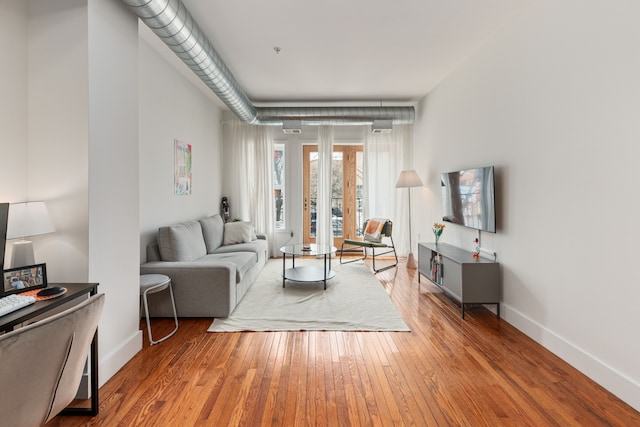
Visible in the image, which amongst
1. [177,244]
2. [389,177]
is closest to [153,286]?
[177,244]

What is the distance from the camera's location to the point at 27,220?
1.80 metres

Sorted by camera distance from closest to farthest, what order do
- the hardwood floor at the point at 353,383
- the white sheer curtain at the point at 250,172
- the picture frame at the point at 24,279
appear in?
the picture frame at the point at 24,279, the hardwood floor at the point at 353,383, the white sheer curtain at the point at 250,172

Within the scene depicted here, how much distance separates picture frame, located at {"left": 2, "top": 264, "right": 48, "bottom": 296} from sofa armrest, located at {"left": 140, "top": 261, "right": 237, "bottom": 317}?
4.44 feet

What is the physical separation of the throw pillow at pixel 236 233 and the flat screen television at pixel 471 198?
3.02 metres

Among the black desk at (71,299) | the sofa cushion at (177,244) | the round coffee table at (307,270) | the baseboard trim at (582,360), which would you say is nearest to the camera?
→ the black desk at (71,299)

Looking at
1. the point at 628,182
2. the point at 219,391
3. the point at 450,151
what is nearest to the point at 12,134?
the point at 219,391

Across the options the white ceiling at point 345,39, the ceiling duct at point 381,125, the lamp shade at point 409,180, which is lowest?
the lamp shade at point 409,180

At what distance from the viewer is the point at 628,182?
2006mm

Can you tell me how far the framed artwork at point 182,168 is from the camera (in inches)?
170

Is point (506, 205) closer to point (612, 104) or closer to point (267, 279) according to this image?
point (612, 104)

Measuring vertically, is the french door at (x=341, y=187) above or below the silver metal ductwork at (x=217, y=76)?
below

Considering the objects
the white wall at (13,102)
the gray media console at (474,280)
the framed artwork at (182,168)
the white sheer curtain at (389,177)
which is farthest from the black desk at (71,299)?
the white sheer curtain at (389,177)

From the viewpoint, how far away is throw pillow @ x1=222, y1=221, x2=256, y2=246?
527cm

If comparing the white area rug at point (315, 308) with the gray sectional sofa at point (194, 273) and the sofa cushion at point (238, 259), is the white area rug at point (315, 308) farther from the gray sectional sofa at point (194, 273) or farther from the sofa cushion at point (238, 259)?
the sofa cushion at point (238, 259)
